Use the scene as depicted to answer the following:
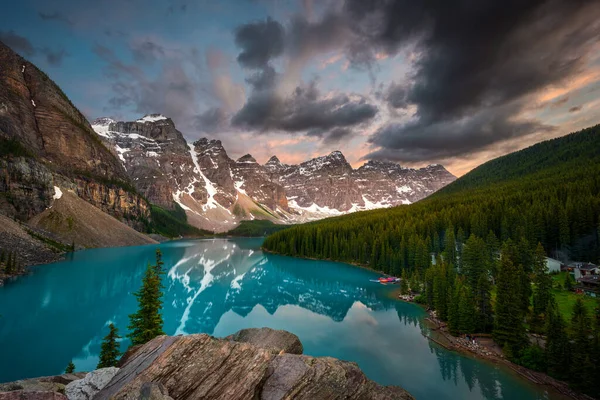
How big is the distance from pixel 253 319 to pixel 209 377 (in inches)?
1448

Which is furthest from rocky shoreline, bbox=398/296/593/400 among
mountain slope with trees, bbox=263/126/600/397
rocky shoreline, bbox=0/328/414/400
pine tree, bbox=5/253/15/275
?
pine tree, bbox=5/253/15/275

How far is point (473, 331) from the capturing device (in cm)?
3538

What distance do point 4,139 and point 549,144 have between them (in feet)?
922

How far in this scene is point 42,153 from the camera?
157 meters

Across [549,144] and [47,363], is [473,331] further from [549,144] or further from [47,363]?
[549,144]

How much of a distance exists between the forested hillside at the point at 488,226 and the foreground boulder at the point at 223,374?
6676 centimetres

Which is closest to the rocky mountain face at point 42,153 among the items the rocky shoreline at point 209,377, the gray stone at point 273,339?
the gray stone at point 273,339

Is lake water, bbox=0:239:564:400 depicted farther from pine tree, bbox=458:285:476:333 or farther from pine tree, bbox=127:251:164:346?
pine tree, bbox=127:251:164:346

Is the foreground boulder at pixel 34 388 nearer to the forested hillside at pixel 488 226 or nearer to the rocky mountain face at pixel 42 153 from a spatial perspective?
the forested hillside at pixel 488 226

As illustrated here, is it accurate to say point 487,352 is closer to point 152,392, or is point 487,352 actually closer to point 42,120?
point 152,392

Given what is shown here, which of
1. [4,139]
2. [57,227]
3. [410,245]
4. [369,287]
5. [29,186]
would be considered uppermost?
[4,139]

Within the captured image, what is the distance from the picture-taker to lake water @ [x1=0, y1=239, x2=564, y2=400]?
26.2 meters

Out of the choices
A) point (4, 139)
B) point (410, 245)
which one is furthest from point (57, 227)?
point (410, 245)

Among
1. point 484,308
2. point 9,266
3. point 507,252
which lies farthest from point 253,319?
point 9,266
